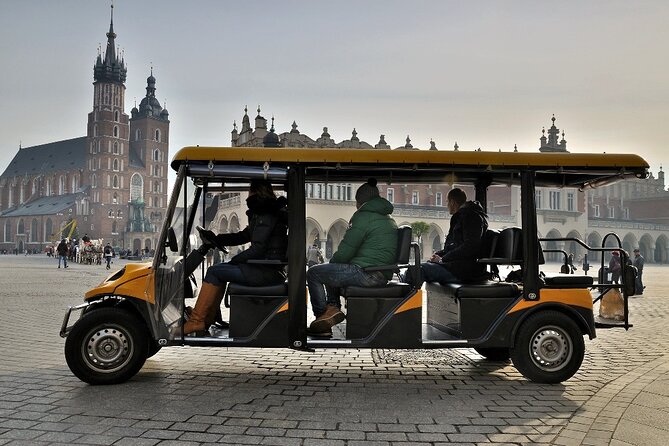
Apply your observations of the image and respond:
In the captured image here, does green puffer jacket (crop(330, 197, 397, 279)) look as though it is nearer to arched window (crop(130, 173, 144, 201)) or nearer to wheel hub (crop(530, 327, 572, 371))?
wheel hub (crop(530, 327, 572, 371))

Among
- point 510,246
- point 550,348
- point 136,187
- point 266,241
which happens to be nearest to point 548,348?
point 550,348

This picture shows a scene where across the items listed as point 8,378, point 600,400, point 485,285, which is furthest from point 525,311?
point 8,378

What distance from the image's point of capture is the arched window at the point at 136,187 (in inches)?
5217

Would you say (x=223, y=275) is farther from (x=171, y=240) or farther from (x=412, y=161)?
(x=412, y=161)

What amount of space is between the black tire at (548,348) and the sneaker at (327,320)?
1.89 m

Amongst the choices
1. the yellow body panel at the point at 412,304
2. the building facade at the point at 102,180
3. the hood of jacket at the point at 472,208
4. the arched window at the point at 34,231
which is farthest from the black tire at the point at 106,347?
the arched window at the point at 34,231

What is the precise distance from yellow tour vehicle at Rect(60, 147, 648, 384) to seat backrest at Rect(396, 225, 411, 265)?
13mm

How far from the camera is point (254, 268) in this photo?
660 centimetres

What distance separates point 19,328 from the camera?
10.5m

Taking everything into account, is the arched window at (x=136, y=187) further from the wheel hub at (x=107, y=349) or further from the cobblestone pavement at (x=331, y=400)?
the wheel hub at (x=107, y=349)

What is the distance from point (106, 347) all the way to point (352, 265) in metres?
2.64

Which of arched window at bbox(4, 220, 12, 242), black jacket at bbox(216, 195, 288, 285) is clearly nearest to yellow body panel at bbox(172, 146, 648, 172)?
black jacket at bbox(216, 195, 288, 285)

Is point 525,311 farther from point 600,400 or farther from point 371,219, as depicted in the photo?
point 371,219

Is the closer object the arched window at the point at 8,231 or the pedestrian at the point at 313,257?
the pedestrian at the point at 313,257
